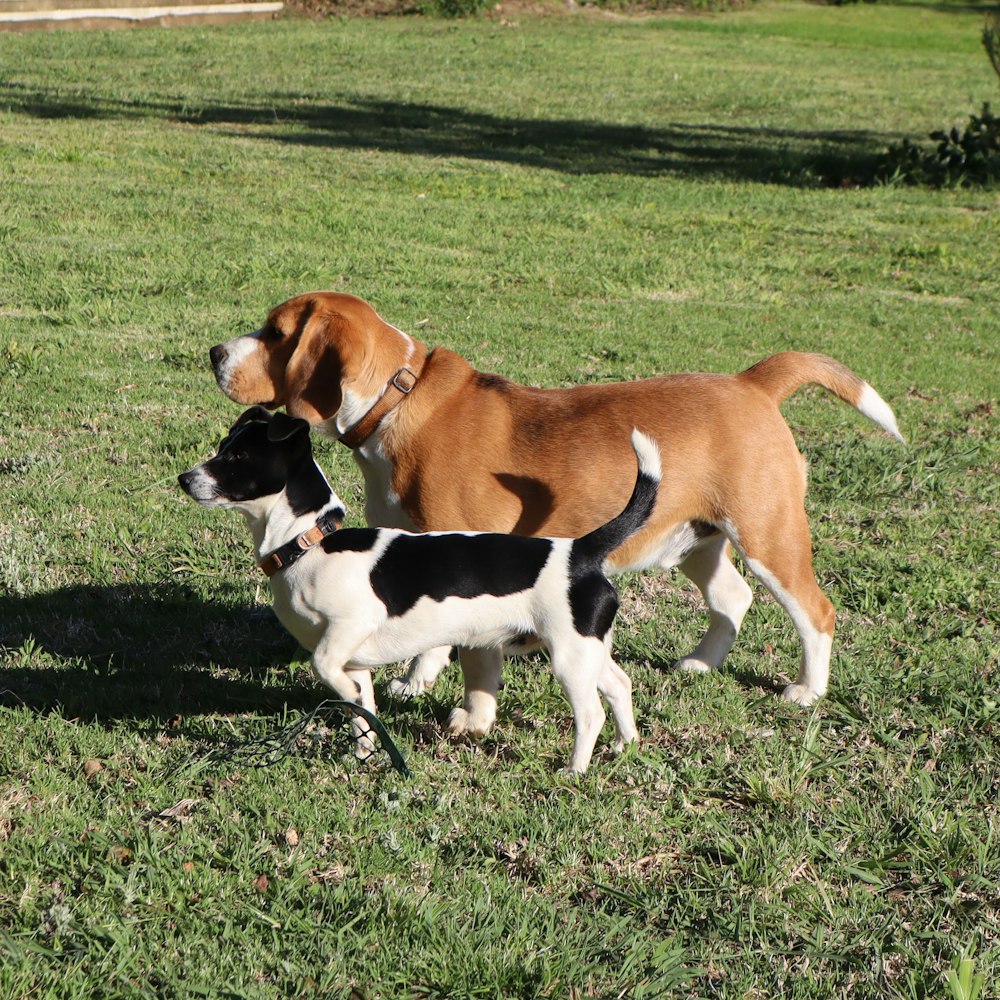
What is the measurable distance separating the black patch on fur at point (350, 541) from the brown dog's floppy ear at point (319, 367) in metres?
0.60

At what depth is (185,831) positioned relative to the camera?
151 inches

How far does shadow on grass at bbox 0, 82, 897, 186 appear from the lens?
1817 cm

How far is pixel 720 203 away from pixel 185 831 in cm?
1347

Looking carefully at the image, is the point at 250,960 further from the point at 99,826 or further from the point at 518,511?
the point at 518,511

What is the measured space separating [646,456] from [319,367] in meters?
1.34

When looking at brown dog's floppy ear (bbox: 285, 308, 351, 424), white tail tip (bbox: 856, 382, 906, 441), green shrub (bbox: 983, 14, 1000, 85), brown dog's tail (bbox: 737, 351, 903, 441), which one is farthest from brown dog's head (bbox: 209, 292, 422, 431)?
green shrub (bbox: 983, 14, 1000, 85)

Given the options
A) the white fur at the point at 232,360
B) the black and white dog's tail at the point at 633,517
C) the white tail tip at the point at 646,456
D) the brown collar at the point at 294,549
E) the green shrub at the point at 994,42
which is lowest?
the brown collar at the point at 294,549

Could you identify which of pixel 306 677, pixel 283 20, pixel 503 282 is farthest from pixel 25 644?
pixel 283 20

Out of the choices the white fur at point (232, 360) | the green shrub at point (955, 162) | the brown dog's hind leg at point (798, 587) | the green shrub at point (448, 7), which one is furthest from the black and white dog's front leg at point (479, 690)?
the green shrub at point (448, 7)

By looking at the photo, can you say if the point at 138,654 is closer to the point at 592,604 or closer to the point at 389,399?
the point at 389,399

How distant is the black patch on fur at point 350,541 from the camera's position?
4148mm

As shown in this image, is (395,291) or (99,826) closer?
(99,826)

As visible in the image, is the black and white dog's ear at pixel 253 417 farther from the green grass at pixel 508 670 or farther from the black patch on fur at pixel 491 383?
the black patch on fur at pixel 491 383

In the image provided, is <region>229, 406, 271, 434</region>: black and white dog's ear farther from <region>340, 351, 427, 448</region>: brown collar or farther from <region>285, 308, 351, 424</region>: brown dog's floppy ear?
<region>340, 351, 427, 448</region>: brown collar
